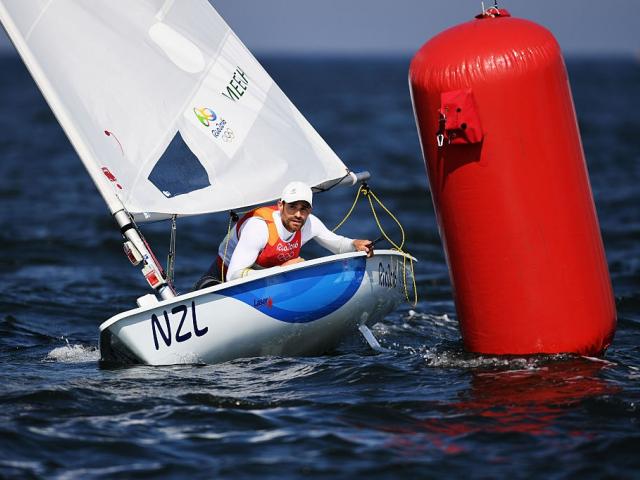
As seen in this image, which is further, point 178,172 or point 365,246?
point 178,172

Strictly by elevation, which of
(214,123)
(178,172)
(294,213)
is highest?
(214,123)

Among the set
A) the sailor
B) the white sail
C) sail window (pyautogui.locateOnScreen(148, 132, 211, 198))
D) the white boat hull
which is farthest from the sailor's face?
sail window (pyautogui.locateOnScreen(148, 132, 211, 198))

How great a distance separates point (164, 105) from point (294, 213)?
48.6 inches

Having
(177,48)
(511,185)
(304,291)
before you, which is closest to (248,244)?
(304,291)

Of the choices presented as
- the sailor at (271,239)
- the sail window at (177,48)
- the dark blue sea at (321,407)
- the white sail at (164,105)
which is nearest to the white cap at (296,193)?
the sailor at (271,239)

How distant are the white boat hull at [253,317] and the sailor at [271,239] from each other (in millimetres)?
178

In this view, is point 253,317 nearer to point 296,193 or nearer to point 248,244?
point 248,244

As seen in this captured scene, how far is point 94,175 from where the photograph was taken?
681cm

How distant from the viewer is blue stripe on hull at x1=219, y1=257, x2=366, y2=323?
21.1ft

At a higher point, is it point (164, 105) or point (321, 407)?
point (164, 105)

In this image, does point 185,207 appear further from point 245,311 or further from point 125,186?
point 245,311

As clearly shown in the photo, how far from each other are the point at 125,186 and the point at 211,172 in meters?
0.60

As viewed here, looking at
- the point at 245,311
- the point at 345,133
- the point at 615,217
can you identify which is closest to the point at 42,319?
the point at 245,311

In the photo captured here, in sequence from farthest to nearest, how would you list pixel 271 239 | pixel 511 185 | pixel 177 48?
pixel 177 48
pixel 271 239
pixel 511 185
